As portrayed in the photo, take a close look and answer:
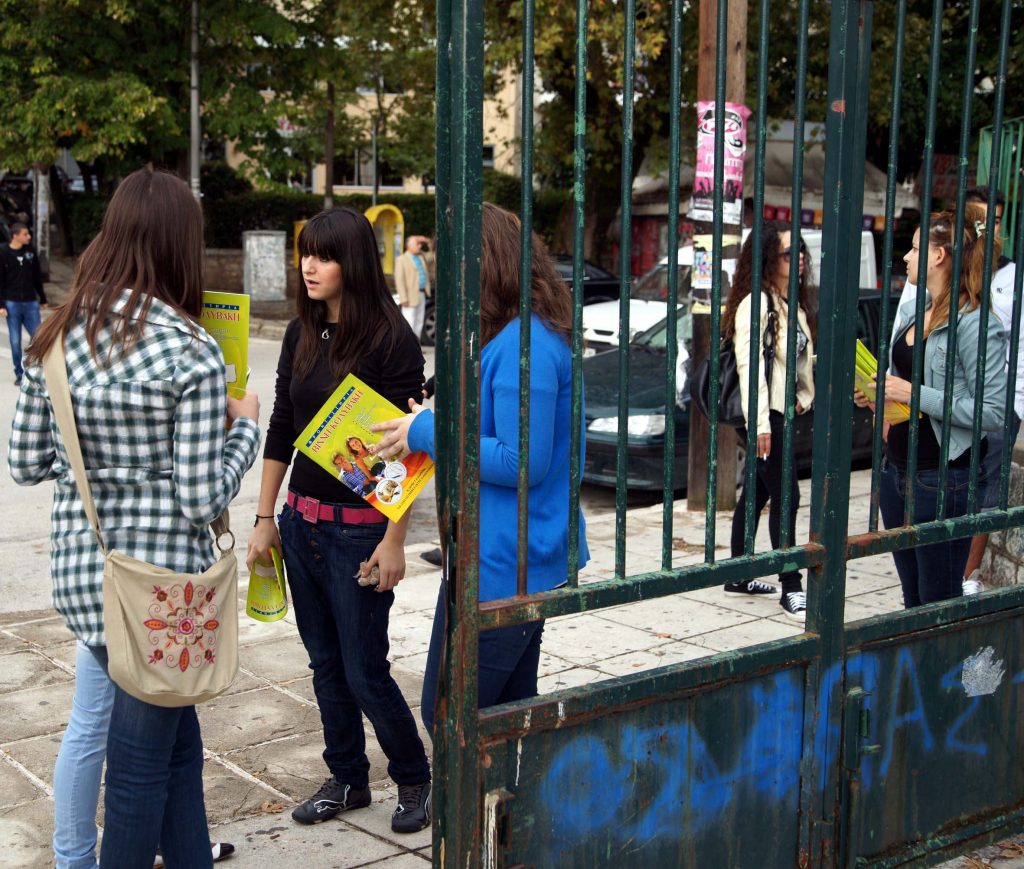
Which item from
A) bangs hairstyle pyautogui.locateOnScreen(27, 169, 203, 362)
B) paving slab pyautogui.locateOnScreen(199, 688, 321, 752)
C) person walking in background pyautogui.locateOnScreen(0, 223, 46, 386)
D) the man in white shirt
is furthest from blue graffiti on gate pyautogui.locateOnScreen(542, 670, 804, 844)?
person walking in background pyautogui.locateOnScreen(0, 223, 46, 386)

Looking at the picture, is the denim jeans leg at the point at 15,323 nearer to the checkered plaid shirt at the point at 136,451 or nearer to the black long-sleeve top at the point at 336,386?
the black long-sleeve top at the point at 336,386

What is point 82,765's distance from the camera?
3027 mm

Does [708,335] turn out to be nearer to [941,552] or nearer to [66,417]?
[941,552]

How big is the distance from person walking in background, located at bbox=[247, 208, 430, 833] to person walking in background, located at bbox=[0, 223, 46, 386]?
1234cm

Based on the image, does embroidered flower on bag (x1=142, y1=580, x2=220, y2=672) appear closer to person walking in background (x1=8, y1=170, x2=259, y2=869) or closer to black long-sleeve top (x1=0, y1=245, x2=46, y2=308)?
person walking in background (x1=8, y1=170, x2=259, y2=869)

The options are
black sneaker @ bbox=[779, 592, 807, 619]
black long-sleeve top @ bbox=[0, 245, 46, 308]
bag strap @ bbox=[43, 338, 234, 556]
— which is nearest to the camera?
bag strap @ bbox=[43, 338, 234, 556]

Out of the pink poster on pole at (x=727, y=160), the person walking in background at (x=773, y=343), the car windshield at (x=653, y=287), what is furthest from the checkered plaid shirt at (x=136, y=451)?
the car windshield at (x=653, y=287)

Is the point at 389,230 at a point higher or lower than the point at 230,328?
higher

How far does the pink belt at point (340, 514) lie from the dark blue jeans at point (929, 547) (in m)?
1.71

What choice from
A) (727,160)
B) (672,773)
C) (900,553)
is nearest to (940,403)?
A: (900,553)

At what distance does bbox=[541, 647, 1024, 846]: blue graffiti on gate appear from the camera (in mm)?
2486

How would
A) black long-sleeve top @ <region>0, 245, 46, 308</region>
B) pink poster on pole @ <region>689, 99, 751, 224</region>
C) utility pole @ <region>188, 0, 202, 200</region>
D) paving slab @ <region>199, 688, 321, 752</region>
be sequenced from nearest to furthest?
paving slab @ <region>199, 688, 321, 752</region>
pink poster on pole @ <region>689, 99, 751, 224</region>
black long-sleeve top @ <region>0, 245, 46, 308</region>
utility pole @ <region>188, 0, 202, 200</region>

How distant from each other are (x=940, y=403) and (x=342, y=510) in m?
1.83

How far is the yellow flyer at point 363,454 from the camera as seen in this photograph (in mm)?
3146
